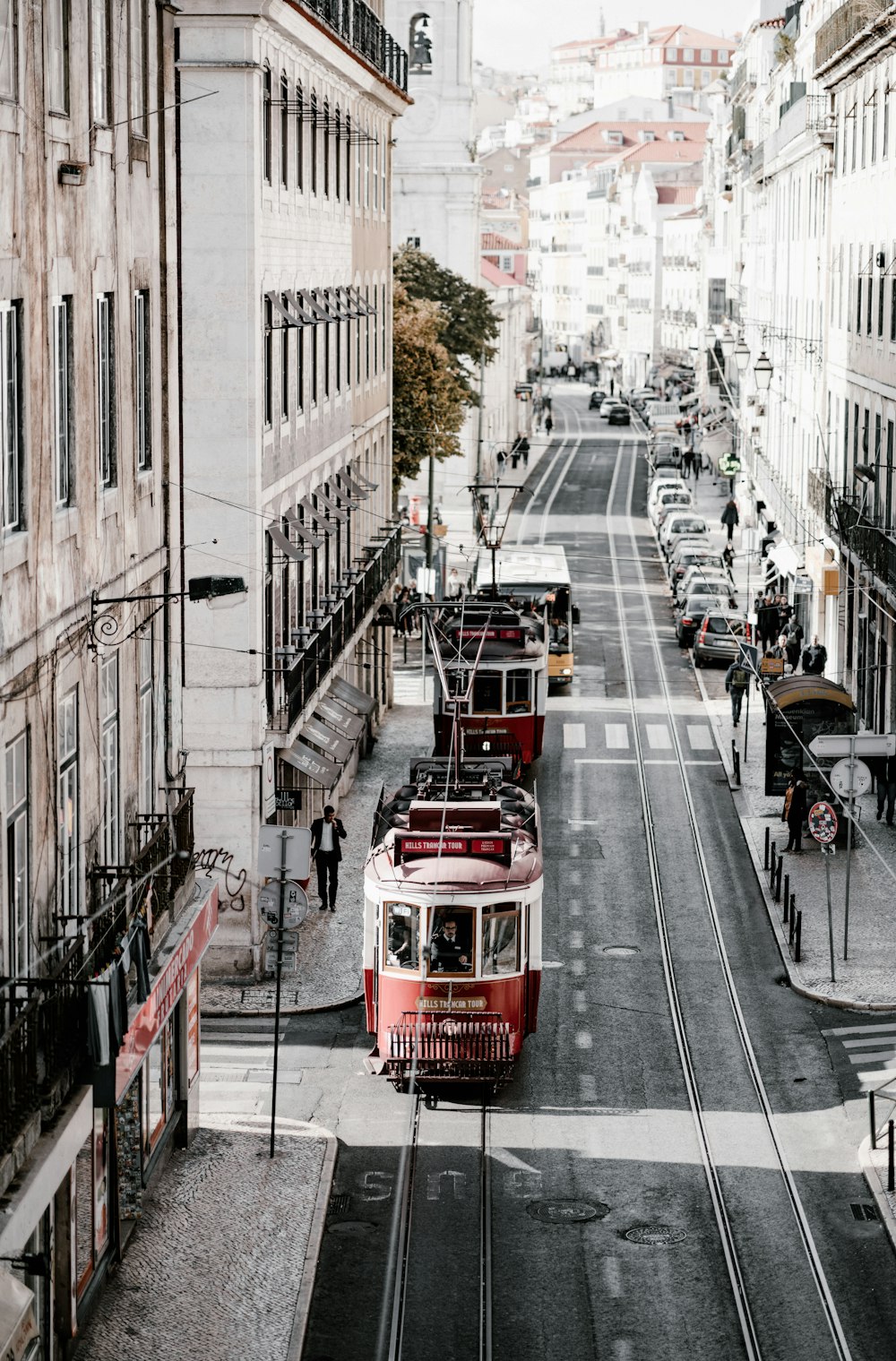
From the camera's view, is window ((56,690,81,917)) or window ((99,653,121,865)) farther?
window ((99,653,121,865))

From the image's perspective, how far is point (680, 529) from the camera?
77.2 meters

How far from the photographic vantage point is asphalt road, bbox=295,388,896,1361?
62.0ft

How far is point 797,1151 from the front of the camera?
23.1 metres

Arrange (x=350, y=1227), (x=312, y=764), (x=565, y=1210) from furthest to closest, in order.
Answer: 1. (x=312, y=764)
2. (x=565, y=1210)
3. (x=350, y=1227)

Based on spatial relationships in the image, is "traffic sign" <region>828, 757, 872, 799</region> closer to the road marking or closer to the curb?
the curb

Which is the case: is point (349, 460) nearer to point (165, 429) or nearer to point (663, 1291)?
point (165, 429)

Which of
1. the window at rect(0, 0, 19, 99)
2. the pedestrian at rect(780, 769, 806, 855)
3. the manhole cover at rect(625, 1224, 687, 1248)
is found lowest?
the manhole cover at rect(625, 1224, 687, 1248)

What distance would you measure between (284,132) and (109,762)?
15.0 metres

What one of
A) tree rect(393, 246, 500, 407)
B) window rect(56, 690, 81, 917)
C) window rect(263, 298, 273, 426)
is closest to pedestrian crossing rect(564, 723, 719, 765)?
window rect(263, 298, 273, 426)

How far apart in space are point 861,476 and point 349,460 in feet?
38.8

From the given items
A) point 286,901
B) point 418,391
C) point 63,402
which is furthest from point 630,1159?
point 418,391

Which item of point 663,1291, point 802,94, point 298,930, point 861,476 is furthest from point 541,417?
point 663,1291

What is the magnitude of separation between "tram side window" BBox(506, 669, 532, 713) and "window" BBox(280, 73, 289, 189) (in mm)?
11592

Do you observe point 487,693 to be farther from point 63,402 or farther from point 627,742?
point 63,402
